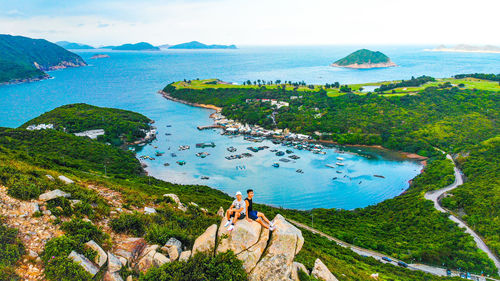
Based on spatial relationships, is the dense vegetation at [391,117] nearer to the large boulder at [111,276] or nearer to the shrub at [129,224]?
the shrub at [129,224]

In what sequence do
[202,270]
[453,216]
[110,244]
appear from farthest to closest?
[453,216], [110,244], [202,270]

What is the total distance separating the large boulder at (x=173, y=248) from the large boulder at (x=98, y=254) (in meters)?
2.02

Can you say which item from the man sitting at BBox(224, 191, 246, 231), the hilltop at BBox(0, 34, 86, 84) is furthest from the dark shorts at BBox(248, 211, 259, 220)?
the hilltop at BBox(0, 34, 86, 84)

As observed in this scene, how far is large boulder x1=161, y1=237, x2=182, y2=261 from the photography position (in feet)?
34.7

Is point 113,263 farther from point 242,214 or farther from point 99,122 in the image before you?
point 99,122

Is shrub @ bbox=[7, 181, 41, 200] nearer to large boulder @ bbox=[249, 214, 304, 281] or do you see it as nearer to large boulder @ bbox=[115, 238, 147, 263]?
large boulder @ bbox=[115, 238, 147, 263]

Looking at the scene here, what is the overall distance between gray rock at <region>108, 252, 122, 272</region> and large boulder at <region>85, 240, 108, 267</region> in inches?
7.3

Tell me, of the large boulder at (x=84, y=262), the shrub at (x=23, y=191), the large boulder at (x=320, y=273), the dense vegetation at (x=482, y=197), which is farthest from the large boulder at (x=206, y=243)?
the dense vegetation at (x=482, y=197)

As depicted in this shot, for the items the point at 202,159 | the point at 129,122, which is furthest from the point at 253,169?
the point at 129,122

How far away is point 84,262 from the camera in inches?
365

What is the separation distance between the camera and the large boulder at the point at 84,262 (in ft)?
30.0

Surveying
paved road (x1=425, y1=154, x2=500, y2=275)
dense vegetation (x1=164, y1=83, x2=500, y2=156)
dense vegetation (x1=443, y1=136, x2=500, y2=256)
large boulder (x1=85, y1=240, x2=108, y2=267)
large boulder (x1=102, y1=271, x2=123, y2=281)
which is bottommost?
Result: paved road (x1=425, y1=154, x2=500, y2=275)

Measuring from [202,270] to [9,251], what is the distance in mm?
6130

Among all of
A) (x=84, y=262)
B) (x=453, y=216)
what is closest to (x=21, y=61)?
(x=84, y=262)
